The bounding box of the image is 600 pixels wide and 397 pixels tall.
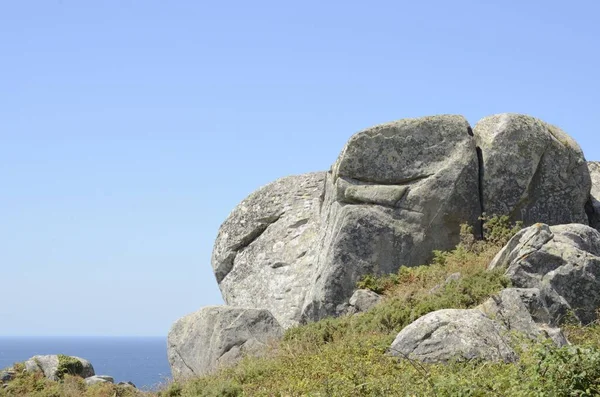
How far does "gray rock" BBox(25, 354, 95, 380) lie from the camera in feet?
84.8

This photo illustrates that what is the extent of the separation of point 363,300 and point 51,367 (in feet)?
34.0

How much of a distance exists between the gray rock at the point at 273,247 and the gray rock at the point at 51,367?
6631 millimetres

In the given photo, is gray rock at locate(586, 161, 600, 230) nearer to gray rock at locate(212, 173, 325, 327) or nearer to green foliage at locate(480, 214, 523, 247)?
green foliage at locate(480, 214, 523, 247)

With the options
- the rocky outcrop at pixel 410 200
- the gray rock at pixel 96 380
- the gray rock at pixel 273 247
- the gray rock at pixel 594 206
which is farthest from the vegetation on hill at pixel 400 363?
the gray rock at pixel 273 247

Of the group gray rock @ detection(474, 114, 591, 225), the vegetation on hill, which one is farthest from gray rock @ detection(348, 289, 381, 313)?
gray rock @ detection(474, 114, 591, 225)

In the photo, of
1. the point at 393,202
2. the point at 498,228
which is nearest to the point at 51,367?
the point at 393,202

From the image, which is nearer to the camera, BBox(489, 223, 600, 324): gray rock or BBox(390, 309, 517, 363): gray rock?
BBox(390, 309, 517, 363): gray rock

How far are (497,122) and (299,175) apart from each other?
10.2 meters

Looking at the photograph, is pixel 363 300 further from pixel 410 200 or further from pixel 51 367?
pixel 51 367

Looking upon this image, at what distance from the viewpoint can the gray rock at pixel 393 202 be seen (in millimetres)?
25656

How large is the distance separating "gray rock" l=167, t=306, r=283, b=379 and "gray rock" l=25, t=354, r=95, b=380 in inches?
132

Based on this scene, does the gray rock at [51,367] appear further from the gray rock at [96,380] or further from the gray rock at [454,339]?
the gray rock at [454,339]

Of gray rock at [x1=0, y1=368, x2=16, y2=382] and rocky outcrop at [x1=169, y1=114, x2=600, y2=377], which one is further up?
rocky outcrop at [x1=169, y1=114, x2=600, y2=377]

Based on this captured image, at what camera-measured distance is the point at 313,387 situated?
15305 millimetres
